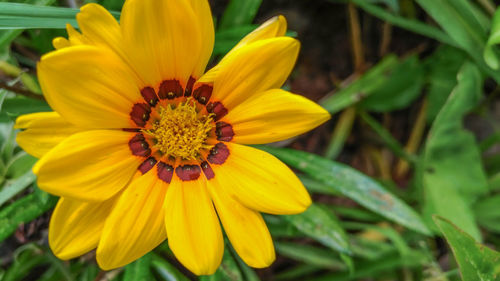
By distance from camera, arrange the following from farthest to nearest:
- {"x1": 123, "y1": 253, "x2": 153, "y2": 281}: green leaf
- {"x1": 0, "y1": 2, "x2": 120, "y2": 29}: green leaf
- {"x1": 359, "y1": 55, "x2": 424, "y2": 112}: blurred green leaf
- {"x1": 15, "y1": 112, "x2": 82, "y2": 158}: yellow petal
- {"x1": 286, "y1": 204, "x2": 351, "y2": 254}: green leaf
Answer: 1. {"x1": 359, "y1": 55, "x2": 424, "y2": 112}: blurred green leaf
2. {"x1": 286, "y1": 204, "x2": 351, "y2": 254}: green leaf
3. {"x1": 123, "y1": 253, "x2": 153, "y2": 281}: green leaf
4. {"x1": 0, "y1": 2, "x2": 120, "y2": 29}: green leaf
5. {"x1": 15, "y1": 112, "x2": 82, "y2": 158}: yellow petal

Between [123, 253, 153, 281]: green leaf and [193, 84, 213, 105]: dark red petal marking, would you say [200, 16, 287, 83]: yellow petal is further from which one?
[123, 253, 153, 281]: green leaf

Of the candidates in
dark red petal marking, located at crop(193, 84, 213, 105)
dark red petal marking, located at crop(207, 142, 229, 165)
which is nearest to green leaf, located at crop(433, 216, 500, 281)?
dark red petal marking, located at crop(207, 142, 229, 165)

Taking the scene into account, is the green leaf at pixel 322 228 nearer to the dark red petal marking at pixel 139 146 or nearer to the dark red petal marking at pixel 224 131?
the dark red petal marking at pixel 224 131

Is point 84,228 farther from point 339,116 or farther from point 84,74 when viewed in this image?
point 339,116

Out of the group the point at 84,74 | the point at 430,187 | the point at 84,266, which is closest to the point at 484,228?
the point at 430,187

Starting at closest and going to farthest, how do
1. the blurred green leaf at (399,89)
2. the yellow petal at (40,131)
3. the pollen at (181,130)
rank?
the yellow petal at (40,131), the pollen at (181,130), the blurred green leaf at (399,89)

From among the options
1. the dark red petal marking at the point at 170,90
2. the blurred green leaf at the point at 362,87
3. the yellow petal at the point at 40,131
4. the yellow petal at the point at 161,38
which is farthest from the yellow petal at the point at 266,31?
the blurred green leaf at the point at 362,87

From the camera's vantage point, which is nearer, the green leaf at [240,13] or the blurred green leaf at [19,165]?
the blurred green leaf at [19,165]
